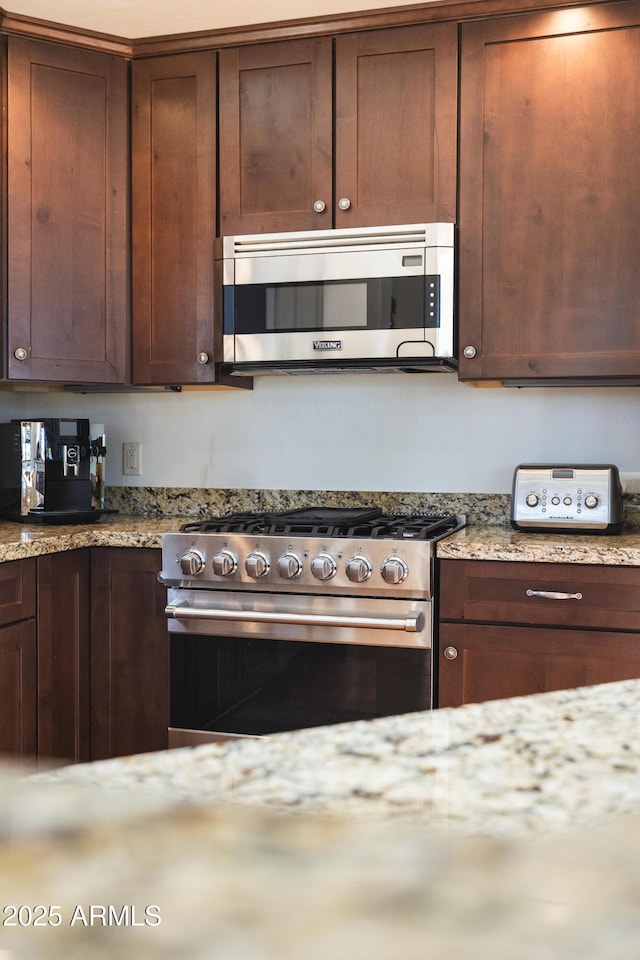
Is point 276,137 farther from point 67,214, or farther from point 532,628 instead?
point 532,628

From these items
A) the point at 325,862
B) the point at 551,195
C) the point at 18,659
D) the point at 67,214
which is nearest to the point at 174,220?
the point at 67,214

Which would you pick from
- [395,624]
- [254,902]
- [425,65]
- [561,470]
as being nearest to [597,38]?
[425,65]

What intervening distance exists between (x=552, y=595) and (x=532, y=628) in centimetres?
11

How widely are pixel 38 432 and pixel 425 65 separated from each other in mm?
1615

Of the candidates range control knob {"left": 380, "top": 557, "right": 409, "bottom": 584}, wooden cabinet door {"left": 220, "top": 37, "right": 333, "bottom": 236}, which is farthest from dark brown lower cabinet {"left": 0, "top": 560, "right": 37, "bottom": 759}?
wooden cabinet door {"left": 220, "top": 37, "right": 333, "bottom": 236}

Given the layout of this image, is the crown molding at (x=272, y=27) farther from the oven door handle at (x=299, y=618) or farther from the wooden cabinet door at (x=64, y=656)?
the oven door handle at (x=299, y=618)

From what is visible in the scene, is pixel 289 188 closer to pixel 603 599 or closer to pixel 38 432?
pixel 38 432

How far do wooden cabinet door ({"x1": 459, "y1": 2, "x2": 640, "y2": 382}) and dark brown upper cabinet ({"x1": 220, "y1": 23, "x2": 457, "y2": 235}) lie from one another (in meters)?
0.09

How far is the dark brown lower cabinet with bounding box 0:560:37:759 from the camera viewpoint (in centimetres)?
239

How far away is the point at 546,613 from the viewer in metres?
2.32

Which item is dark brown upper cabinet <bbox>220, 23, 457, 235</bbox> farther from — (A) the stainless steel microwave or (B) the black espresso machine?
(B) the black espresso machine

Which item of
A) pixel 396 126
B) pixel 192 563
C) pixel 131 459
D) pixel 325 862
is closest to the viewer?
pixel 325 862

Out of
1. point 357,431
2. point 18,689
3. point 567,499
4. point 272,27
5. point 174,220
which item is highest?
point 272,27

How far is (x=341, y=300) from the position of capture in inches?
107
